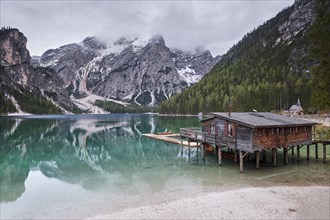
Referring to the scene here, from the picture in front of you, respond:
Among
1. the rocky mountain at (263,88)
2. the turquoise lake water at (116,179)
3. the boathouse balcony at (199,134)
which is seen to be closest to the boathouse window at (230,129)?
the boathouse balcony at (199,134)

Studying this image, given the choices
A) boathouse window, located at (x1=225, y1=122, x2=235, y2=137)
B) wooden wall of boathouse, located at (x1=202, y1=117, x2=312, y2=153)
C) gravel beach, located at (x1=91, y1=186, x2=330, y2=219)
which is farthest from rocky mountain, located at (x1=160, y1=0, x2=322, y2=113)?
gravel beach, located at (x1=91, y1=186, x2=330, y2=219)

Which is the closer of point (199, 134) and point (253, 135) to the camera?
point (253, 135)

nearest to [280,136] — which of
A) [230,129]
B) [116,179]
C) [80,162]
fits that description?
[230,129]

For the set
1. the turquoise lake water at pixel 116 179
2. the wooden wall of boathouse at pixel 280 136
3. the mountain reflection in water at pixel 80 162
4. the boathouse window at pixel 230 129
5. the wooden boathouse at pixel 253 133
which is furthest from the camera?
the boathouse window at pixel 230 129

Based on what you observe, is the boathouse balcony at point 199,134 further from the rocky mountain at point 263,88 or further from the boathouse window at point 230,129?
the rocky mountain at point 263,88

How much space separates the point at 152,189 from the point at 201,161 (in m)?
15.2

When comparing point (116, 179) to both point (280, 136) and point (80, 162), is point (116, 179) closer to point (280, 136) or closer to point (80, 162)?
point (80, 162)

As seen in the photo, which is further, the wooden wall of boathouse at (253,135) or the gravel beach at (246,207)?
the wooden wall of boathouse at (253,135)

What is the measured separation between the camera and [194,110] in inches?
7092

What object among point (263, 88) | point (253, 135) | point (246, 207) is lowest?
point (246, 207)

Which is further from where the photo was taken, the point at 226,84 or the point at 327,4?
the point at 226,84

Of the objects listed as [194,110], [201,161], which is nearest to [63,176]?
[201,161]

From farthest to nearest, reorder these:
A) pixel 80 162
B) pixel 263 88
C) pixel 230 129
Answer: pixel 263 88, pixel 80 162, pixel 230 129

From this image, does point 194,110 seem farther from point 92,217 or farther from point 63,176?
point 92,217
